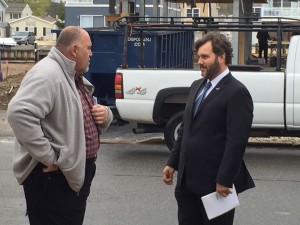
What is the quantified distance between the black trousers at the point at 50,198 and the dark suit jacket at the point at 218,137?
2.76ft

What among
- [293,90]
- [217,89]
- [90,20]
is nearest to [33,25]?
[90,20]

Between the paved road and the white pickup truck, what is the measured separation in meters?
0.61

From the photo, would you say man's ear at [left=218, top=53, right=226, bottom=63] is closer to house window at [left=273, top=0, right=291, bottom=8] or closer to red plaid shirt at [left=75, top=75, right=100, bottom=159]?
red plaid shirt at [left=75, top=75, right=100, bottom=159]

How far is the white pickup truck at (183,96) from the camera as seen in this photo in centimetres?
1098

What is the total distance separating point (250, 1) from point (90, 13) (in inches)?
1665

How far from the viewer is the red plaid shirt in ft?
15.0

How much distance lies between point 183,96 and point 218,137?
6.54 metres

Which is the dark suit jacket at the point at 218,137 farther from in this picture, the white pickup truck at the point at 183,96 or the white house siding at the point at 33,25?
the white house siding at the point at 33,25

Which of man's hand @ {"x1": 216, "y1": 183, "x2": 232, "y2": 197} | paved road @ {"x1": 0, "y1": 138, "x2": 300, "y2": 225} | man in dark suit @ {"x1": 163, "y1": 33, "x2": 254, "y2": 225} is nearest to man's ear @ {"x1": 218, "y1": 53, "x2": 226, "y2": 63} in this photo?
man in dark suit @ {"x1": 163, "y1": 33, "x2": 254, "y2": 225}

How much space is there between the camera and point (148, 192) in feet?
29.4

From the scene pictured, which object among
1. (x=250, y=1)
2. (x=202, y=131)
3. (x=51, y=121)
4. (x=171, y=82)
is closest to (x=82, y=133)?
(x=51, y=121)

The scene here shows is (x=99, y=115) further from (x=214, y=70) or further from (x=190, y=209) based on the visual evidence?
(x=190, y=209)

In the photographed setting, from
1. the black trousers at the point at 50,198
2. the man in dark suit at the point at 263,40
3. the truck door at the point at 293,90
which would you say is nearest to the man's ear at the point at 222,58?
the black trousers at the point at 50,198

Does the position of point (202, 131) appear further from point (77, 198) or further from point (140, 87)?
point (140, 87)
